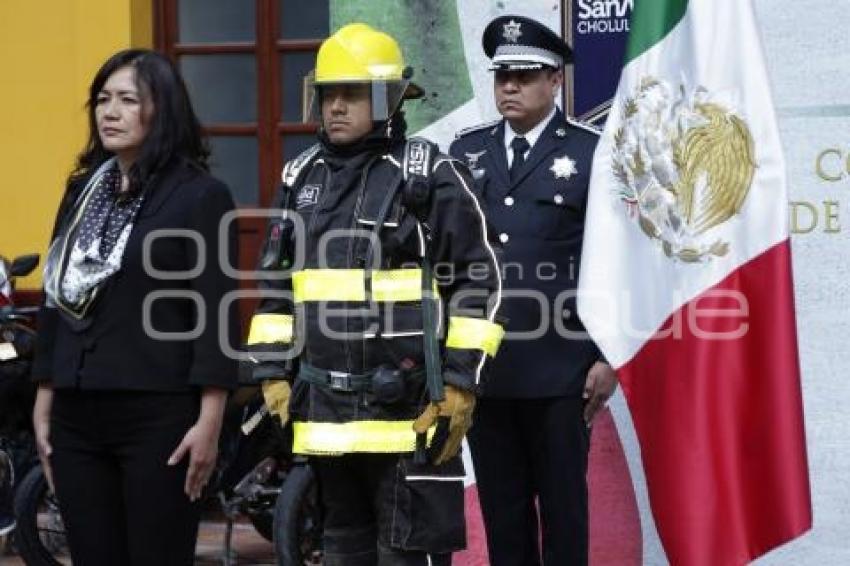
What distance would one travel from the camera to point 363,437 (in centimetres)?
484

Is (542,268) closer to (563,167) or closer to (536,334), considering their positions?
(536,334)

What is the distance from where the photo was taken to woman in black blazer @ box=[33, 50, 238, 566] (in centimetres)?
470

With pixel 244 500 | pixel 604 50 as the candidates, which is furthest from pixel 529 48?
pixel 244 500

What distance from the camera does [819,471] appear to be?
625cm

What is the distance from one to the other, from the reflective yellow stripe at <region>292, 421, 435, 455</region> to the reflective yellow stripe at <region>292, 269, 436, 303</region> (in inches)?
12.6

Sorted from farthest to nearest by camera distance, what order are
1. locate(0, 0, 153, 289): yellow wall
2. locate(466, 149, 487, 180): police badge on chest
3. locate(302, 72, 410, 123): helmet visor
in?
locate(0, 0, 153, 289): yellow wall < locate(466, 149, 487, 180): police badge on chest < locate(302, 72, 410, 123): helmet visor

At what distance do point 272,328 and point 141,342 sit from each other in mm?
474

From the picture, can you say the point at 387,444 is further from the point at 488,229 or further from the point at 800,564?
the point at 800,564

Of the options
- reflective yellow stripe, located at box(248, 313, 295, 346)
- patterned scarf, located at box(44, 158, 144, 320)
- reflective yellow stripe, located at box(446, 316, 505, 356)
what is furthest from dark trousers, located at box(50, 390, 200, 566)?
reflective yellow stripe, located at box(446, 316, 505, 356)

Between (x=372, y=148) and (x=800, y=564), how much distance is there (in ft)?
7.61

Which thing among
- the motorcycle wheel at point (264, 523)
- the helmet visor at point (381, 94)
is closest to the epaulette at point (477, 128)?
the helmet visor at point (381, 94)

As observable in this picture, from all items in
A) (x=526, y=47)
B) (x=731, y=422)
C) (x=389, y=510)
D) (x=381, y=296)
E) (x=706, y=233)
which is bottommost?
(x=389, y=510)

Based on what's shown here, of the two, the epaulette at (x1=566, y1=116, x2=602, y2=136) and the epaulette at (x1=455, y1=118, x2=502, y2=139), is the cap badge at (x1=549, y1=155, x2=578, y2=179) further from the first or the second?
the epaulette at (x1=455, y1=118, x2=502, y2=139)

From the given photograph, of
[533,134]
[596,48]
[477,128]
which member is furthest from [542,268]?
[596,48]
